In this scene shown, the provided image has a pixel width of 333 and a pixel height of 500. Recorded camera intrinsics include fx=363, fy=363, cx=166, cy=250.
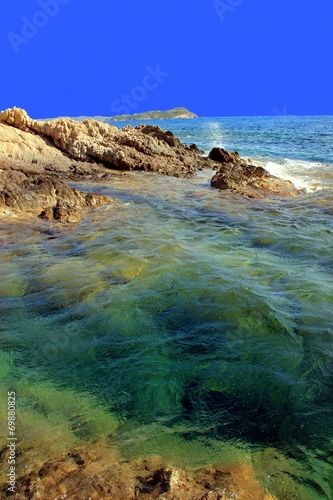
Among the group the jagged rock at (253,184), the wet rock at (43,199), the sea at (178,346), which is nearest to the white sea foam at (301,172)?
the jagged rock at (253,184)

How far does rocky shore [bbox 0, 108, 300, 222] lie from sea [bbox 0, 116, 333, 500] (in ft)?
8.90

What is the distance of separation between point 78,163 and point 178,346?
628 inches

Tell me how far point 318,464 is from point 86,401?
2262 mm

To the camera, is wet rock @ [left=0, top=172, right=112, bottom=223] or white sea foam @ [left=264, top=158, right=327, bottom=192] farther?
white sea foam @ [left=264, top=158, right=327, bottom=192]

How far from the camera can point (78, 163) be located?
61.7 ft

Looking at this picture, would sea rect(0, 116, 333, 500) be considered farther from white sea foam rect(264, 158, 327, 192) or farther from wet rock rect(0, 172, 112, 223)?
white sea foam rect(264, 158, 327, 192)

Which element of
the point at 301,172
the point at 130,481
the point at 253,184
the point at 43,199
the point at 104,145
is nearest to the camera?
the point at 130,481

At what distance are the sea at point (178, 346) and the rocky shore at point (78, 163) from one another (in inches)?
107

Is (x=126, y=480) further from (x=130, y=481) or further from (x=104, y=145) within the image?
(x=104, y=145)

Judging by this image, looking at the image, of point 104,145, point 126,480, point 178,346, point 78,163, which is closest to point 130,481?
point 126,480

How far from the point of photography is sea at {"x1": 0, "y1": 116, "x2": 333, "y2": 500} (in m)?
3.28

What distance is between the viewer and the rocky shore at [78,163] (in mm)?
11805

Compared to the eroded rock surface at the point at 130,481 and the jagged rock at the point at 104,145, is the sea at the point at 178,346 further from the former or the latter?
the jagged rock at the point at 104,145

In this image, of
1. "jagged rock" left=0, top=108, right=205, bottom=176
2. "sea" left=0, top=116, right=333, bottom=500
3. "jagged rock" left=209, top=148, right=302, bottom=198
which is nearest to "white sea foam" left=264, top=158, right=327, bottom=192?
"jagged rock" left=209, top=148, right=302, bottom=198
